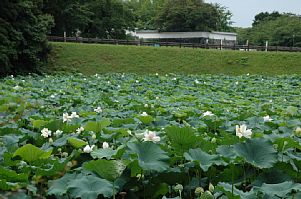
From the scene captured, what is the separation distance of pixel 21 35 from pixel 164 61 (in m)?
8.58

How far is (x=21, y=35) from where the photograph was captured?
1739 cm

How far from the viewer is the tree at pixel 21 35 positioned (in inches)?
656

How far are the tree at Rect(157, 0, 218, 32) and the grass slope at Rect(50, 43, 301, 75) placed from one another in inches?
912

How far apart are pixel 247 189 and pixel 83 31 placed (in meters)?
35.0

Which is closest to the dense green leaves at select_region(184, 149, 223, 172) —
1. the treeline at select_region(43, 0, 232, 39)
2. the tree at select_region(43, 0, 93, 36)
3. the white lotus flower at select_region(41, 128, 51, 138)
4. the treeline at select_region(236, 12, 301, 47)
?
the white lotus flower at select_region(41, 128, 51, 138)

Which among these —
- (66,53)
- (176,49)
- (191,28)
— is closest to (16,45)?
(66,53)

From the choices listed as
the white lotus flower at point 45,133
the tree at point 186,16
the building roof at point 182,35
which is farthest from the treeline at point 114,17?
the white lotus flower at point 45,133

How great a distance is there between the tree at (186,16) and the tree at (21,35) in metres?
30.2

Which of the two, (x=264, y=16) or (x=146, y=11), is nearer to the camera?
(x=146, y=11)

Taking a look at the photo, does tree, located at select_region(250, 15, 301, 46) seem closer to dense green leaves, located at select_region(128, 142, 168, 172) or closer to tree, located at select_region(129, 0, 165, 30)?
tree, located at select_region(129, 0, 165, 30)

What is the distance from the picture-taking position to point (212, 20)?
49.3 metres

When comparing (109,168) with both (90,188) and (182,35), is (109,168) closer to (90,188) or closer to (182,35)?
(90,188)

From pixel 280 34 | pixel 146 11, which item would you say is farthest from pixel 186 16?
pixel 146 11

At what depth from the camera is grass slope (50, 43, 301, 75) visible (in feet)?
71.6
